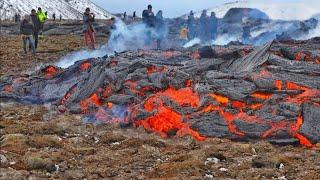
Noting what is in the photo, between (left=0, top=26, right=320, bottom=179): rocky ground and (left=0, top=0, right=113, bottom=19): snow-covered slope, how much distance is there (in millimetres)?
120773

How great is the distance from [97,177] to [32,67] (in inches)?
589

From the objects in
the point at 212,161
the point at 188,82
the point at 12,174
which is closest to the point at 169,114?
the point at 188,82

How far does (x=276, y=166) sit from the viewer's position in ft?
28.3

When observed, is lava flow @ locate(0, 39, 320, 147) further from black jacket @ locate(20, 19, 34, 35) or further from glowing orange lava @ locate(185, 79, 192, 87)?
black jacket @ locate(20, 19, 34, 35)

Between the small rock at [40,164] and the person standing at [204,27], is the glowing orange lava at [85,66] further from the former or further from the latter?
the person standing at [204,27]

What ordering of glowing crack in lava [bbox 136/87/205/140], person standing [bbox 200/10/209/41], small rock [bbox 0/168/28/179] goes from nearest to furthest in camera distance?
small rock [bbox 0/168/28/179] < glowing crack in lava [bbox 136/87/205/140] < person standing [bbox 200/10/209/41]

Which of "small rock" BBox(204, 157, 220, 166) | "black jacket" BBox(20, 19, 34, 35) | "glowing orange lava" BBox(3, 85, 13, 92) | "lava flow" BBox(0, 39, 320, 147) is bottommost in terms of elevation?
"glowing orange lava" BBox(3, 85, 13, 92)

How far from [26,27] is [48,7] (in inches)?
5130

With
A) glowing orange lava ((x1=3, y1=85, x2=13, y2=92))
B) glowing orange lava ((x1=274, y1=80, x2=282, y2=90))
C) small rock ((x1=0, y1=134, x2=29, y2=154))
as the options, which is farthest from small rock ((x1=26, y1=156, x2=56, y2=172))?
glowing orange lava ((x1=3, y1=85, x2=13, y2=92))

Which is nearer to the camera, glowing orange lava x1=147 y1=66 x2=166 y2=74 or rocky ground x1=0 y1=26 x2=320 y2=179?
rocky ground x1=0 y1=26 x2=320 y2=179

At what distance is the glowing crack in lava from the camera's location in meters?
11.1

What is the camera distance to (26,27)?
979 inches

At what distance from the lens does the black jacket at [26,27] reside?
975 inches

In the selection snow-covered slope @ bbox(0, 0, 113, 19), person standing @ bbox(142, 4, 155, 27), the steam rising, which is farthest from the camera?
snow-covered slope @ bbox(0, 0, 113, 19)
